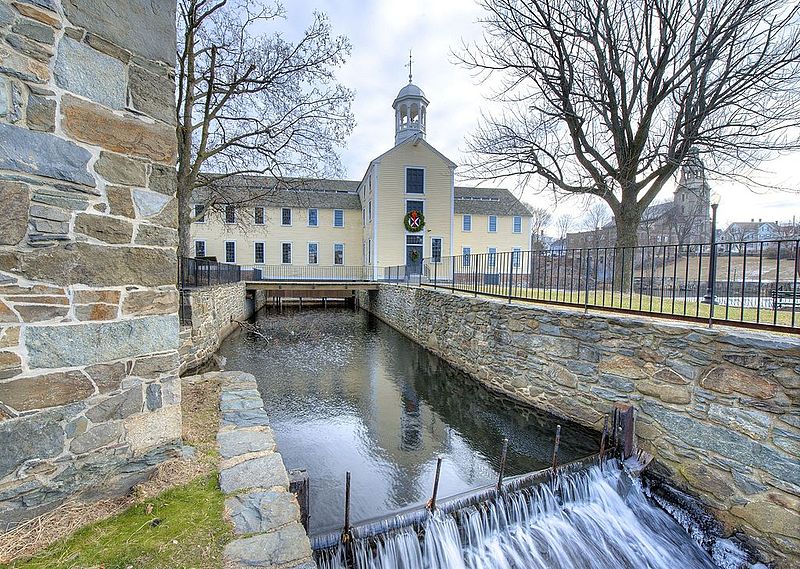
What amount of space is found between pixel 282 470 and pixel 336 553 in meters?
0.82

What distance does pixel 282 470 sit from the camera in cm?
293

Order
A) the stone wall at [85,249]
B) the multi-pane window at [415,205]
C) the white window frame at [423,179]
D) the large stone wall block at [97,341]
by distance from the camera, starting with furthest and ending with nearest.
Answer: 1. the multi-pane window at [415,205]
2. the white window frame at [423,179]
3. the large stone wall block at [97,341]
4. the stone wall at [85,249]

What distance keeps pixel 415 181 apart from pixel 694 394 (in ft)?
64.4

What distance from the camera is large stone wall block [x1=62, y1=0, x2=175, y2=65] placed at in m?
2.34

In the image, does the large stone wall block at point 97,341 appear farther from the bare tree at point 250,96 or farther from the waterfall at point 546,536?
the bare tree at point 250,96

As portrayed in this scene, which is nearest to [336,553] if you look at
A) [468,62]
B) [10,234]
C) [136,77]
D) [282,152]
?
[10,234]

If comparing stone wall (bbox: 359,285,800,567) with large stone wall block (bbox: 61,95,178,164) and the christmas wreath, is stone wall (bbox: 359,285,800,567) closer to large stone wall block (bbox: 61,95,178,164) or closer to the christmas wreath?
large stone wall block (bbox: 61,95,178,164)

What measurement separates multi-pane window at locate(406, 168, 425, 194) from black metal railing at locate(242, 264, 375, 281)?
5944 mm

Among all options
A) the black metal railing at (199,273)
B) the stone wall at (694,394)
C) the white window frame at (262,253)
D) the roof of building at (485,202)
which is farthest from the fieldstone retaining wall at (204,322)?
the roof of building at (485,202)

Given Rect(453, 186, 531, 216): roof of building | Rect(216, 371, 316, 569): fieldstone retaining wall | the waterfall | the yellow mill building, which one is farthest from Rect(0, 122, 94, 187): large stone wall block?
Rect(453, 186, 531, 216): roof of building

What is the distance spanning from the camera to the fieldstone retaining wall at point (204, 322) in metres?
7.79

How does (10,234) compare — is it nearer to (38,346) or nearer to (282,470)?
(38,346)

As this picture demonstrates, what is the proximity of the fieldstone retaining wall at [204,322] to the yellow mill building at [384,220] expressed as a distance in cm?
744

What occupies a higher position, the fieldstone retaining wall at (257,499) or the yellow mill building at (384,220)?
the yellow mill building at (384,220)
